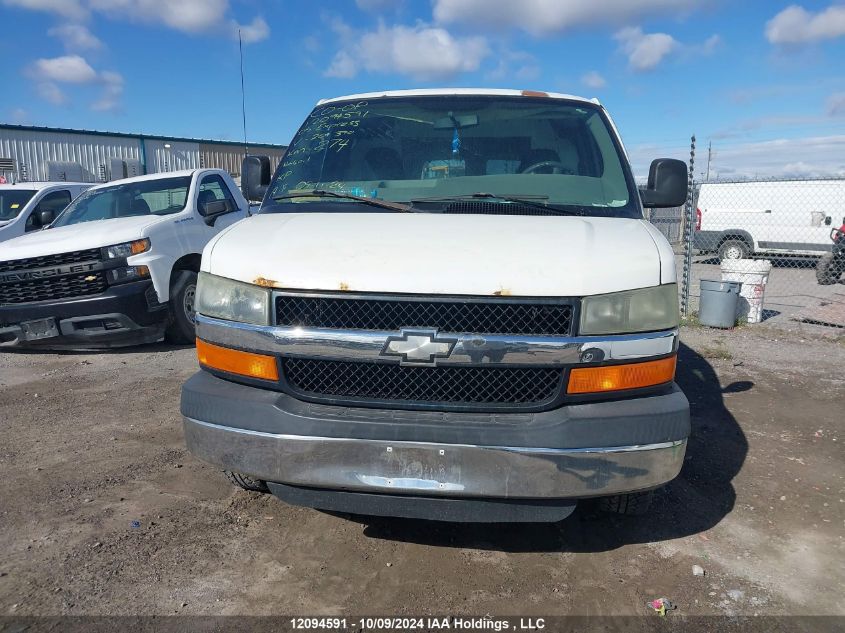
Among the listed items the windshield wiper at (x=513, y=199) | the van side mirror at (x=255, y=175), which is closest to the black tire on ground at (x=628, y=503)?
the windshield wiper at (x=513, y=199)

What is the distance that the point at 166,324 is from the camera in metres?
6.70

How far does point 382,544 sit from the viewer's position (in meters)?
3.03

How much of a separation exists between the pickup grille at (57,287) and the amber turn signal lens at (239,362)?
4096 mm

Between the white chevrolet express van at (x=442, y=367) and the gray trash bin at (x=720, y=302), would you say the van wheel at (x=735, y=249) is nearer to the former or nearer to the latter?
the gray trash bin at (x=720, y=302)

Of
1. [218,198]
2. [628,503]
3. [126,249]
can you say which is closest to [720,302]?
[628,503]

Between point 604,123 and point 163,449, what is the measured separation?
349cm

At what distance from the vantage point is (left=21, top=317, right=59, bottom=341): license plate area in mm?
6121

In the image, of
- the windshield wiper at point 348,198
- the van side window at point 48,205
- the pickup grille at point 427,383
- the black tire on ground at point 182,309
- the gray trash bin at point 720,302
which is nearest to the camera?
the pickup grille at point 427,383

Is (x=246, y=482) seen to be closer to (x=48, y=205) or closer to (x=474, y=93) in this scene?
(x=474, y=93)

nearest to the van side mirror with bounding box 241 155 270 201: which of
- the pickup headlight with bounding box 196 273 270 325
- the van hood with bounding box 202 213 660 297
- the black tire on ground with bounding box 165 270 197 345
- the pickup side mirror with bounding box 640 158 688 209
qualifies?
the van hood with bounding box 202 213 660 297

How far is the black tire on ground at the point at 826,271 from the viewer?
482 inches

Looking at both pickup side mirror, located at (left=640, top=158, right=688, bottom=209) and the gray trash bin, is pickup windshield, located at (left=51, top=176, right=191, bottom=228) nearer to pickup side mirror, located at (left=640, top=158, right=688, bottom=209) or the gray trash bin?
pickup side mirror, located at (left=640, top=158, right=688, bottom=209)

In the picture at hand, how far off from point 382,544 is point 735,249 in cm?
1510

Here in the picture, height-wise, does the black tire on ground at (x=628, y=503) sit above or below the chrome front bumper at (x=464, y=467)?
below
